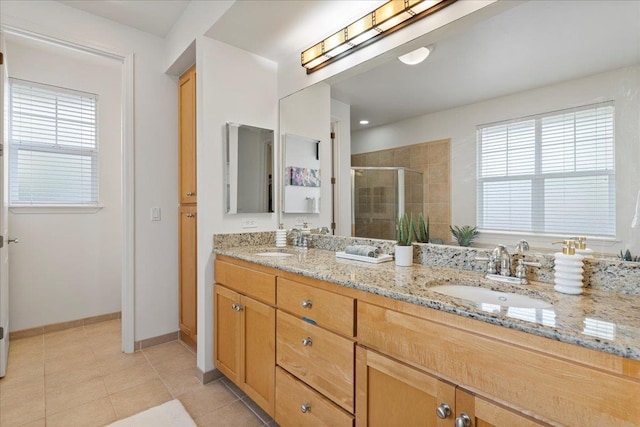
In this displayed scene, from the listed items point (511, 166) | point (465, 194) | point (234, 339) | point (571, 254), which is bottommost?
point (234, 339)

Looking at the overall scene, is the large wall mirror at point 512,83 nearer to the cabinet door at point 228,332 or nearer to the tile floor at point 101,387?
the cabinet door at point 228,332

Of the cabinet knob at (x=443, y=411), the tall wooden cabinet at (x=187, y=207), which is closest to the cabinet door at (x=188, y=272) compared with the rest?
the tall wooden cabinet at (x=187, y=207)

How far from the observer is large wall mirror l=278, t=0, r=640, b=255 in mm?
1065

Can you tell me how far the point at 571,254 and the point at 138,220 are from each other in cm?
280

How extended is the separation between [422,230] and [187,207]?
195 centimetres

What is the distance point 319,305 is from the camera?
1309 mm

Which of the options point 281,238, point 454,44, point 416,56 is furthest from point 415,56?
point 281,238

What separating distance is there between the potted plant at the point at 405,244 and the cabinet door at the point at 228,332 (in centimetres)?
95

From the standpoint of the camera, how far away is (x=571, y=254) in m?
1.08

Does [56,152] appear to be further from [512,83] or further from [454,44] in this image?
[512,83]

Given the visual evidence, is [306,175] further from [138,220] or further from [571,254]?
[571,254]

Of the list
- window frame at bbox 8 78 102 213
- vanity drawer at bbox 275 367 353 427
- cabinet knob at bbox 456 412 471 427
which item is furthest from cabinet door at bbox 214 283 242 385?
window frame at bbox 8 78 102 213

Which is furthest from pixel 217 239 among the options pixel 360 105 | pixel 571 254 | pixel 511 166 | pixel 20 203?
pixel 20 203

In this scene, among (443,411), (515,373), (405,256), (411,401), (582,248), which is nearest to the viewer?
(515,373)
